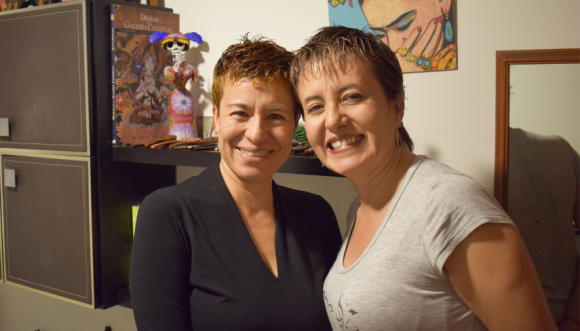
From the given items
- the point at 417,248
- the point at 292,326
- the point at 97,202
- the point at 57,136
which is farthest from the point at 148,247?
the point at 57,136

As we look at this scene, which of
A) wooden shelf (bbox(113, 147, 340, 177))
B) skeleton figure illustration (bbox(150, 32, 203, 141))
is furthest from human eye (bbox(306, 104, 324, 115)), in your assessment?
skeleton figure illustration (bbox(150, 32, 203, 141))

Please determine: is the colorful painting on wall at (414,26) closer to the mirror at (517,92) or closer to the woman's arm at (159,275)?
the mirror at (517,92)

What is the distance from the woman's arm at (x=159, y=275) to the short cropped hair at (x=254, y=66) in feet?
1.22

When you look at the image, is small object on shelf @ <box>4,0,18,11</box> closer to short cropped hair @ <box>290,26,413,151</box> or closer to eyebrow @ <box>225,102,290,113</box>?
eyebrow @ <box>225,102,290,113</box>

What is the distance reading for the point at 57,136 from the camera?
5.40 ft

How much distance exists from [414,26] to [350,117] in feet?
2.14

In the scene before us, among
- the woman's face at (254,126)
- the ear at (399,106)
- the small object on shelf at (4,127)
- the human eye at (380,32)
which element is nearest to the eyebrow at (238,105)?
the woman's face at (254,126)

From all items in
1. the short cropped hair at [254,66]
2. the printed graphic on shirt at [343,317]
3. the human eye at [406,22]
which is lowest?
the printed graphic on shirt at [343,317]

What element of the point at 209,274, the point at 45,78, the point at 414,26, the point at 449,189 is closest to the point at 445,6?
the point at 414,26

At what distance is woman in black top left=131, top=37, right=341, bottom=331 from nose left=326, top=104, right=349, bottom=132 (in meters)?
0.15

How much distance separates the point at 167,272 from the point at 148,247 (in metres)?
0.08

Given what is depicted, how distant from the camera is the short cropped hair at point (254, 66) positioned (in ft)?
3.42

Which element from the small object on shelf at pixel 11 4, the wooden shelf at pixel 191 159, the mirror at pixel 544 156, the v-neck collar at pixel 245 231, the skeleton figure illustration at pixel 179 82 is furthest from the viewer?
the small object on shelf at pixel 11 4

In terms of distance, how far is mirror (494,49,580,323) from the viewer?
119 cm
